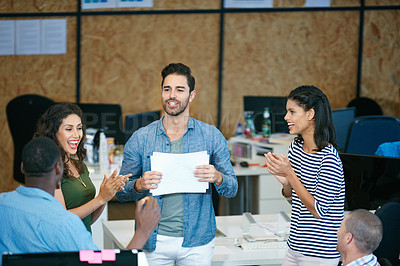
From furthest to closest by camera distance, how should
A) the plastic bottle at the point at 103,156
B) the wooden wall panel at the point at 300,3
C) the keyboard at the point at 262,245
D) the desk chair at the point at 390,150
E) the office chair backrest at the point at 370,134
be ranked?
the wooden wall panel at the point at 300,3 → the office chair backrest at the point at 370,134 → the plastic bottle at the point at 103,156 → the desk chair at the point at 390,150 → the keyboard at the point at 262,245

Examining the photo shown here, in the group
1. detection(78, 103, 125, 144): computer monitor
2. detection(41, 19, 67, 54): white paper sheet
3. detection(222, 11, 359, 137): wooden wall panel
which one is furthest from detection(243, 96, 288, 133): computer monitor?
detection(41, 19, 67, 54): white paper sheet

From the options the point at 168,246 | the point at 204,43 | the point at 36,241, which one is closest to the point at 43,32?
the point at 204,43

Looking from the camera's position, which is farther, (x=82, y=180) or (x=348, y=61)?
(x=348, y=61)

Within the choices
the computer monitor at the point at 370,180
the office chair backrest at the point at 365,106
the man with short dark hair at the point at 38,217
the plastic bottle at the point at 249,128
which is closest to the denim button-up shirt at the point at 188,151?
the man with short dark hair at the point at 38,217

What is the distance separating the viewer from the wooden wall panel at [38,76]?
5.64m

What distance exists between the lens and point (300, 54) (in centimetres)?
558

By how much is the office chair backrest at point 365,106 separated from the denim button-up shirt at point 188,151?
3.30m

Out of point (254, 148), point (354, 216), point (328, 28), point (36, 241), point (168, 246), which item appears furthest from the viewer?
point (328, 28)

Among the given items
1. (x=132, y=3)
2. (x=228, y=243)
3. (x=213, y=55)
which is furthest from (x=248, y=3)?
(x=228, y=243)

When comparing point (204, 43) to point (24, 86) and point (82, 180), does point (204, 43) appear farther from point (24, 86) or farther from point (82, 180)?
point (82, 180)

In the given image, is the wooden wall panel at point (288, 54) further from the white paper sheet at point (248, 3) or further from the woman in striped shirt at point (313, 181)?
the woman in striped shirt at point (313, 181)

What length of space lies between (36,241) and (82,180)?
2.73 feet

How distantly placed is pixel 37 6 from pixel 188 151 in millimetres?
3985

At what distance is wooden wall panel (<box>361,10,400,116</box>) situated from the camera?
18.0ft
